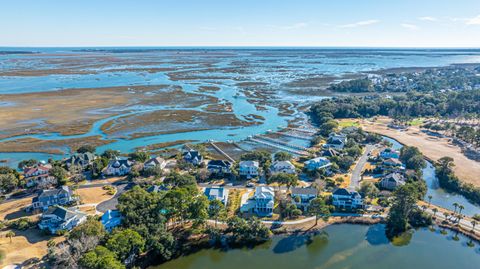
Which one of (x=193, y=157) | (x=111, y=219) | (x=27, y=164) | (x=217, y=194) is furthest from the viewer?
(x=193, y=157)

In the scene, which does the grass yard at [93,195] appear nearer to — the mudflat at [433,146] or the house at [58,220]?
the house at [58,220]

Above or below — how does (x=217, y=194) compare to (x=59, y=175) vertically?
below

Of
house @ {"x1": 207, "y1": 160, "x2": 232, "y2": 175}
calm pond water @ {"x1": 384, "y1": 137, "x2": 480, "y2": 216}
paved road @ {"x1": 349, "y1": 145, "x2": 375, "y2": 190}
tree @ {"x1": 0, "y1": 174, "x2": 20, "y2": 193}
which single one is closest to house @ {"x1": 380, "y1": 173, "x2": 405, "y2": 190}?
paved road @ {"x1": 349, "y1": 145, "x2": 375, "y2": 190}

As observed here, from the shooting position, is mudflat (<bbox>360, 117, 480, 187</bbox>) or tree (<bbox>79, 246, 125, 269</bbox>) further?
mudflat (<bbox>360, 117, 480, 187</bbox>)

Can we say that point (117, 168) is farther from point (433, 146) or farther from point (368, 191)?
point (433, 146)

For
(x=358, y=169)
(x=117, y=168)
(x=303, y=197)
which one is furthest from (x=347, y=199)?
(x=117, y=168)

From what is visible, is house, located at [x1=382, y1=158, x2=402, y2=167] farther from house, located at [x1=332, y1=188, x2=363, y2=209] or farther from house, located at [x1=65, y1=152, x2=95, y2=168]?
house, located at [x1=65, y1=152, x2=95, y2=168]

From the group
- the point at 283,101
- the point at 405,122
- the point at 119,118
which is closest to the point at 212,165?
the point at 119,118
